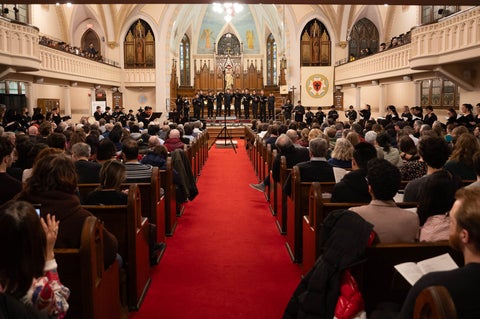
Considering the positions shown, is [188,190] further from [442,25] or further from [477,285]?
[442,25]

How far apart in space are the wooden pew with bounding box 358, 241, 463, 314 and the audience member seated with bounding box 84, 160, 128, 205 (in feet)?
7.26

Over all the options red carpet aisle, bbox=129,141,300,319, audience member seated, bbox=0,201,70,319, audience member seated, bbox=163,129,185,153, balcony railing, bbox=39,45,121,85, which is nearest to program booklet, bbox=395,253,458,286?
audience member seated, bbox=0,201,70,319

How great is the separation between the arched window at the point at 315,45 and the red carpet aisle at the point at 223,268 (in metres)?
20.3

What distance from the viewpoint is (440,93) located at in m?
16.8

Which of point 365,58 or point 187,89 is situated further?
point 187,89

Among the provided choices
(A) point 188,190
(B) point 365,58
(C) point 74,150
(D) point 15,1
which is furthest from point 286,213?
(B) point 365,58

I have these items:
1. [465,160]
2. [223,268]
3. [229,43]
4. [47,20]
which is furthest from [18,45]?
[229,43]

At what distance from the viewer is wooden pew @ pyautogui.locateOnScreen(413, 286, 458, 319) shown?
146cm

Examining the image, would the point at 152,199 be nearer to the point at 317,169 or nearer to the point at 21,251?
the point at 317,169

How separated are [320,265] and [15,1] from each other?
342 inches

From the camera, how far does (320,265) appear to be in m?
2.59

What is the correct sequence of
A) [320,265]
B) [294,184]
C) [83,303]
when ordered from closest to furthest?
[320,265] < [83,303] < [294,184]

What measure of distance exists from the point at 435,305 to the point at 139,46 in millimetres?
28111

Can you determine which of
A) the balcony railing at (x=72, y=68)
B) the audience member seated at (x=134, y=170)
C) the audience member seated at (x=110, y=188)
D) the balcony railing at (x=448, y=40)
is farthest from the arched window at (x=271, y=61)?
the audience member seated at (x=110, y=188)
